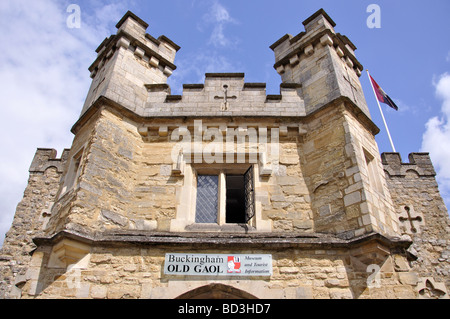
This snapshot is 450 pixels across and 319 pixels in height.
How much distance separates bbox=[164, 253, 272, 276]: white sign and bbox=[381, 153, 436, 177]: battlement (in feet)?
24.0

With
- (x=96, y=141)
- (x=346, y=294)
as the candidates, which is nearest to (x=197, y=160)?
(x=96, y=141)

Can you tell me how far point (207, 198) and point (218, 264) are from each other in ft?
5.25

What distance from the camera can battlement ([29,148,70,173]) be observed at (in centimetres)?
1084

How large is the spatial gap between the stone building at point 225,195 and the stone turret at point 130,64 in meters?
0.04

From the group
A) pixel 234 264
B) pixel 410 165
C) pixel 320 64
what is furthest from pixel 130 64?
pixel 410 165

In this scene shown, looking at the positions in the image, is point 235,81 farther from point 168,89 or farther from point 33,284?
point 33,284

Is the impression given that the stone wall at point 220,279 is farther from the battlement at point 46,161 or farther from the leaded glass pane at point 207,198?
the battlement at point 46,161

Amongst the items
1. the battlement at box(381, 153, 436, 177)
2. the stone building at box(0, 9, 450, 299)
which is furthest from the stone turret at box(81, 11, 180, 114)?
the battlement at box(381, 153, 436, 177)

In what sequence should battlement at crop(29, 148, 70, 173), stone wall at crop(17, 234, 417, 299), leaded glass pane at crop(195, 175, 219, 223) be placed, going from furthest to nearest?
battlement at crop(29, 148, 70, 173)
leaded glass pane at crop(195, 175, 219, 223)
stone wall at crop(17, 234, 417, 299)

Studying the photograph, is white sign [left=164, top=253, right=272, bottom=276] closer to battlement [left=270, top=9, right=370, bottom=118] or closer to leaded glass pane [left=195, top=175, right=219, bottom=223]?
leaded glass pane [left=195, top=175, right=219, bottom=223]

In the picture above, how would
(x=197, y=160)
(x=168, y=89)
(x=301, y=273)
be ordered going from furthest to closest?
(x=168, y=89), (x=197, y=160), (x=301, y=273)

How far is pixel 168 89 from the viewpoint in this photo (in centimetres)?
793

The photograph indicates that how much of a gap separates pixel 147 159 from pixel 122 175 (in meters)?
0.67

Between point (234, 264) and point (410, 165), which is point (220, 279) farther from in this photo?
point (410, 165)
